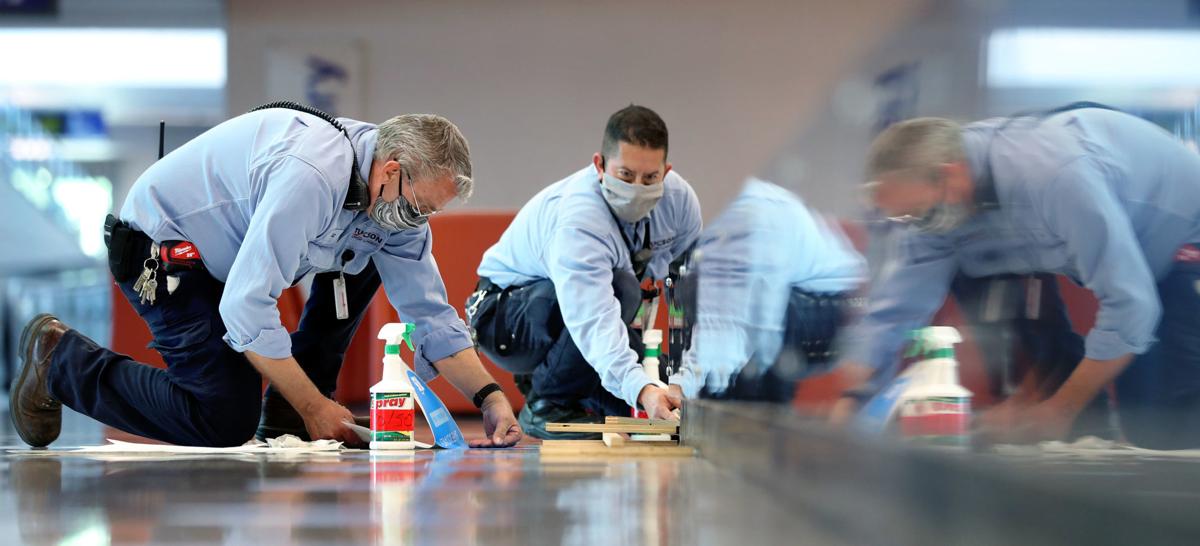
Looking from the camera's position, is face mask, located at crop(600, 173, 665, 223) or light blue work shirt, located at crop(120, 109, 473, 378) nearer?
light blue work shirt, located at crop(120, 109, 473, 378)

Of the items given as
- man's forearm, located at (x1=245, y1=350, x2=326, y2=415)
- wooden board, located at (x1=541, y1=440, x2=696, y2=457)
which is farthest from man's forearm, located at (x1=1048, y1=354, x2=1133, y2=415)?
man's forearm, located at (x1=245, y1=350, x2=326, y2=415)

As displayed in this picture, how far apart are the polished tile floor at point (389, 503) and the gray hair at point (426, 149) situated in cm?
63

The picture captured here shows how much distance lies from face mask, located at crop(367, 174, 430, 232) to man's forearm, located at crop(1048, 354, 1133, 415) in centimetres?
187

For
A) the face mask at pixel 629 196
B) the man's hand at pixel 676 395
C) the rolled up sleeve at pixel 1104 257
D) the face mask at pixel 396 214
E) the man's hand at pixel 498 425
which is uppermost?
the face mask at pixel 629 196

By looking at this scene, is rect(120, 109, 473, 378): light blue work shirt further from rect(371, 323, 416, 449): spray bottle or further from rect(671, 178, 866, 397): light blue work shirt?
rect(671, 178, 866, 397): light blue work shirt

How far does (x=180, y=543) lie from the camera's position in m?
0.86

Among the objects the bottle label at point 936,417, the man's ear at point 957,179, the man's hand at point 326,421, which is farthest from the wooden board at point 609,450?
the man's ear at point 957,179

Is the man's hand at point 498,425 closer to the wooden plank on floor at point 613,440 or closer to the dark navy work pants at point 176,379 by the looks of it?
the wooden plank on floor at point 613,440

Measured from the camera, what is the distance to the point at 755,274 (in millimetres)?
1595

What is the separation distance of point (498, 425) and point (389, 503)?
1135mm

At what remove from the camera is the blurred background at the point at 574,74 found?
1.18ft

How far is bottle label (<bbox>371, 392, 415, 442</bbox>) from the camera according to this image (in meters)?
2.13

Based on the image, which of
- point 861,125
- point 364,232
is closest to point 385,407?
point 364,232

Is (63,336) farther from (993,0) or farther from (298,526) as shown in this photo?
(993,0)
